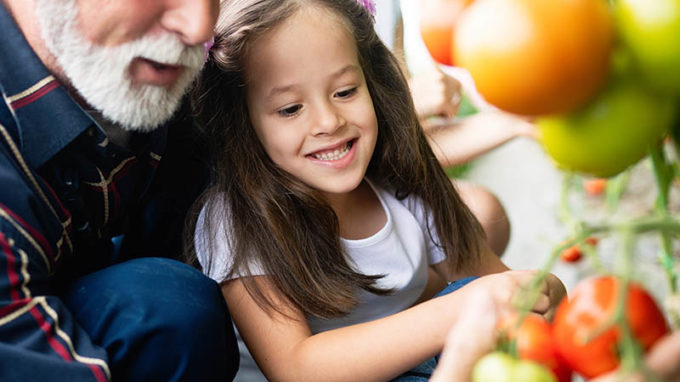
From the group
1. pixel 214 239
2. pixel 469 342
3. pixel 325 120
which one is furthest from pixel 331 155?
pixel 469 342

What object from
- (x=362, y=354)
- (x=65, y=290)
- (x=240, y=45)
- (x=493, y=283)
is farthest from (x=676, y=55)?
(x=65, y=290)

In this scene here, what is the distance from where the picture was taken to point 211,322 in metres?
0.98

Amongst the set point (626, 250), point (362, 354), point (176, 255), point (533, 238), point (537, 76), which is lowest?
point (533, 238)

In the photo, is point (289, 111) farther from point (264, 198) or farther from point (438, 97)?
point (438, 97)

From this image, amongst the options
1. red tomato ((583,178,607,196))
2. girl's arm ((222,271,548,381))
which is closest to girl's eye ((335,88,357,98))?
girl's arm ((222,271,548,381))

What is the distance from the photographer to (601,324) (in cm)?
48

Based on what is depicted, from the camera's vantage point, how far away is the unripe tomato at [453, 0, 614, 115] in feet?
1.41

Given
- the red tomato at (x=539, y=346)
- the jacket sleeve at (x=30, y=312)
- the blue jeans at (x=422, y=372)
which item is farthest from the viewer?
the blue jeans at (x=422, y=372)

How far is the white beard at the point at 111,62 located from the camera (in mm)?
961

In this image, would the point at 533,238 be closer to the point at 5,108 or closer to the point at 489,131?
the point at 489,131

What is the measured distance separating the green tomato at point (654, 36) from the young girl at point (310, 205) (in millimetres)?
504

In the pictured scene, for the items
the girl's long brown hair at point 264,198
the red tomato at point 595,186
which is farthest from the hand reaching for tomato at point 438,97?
the red tomato at point 595,186

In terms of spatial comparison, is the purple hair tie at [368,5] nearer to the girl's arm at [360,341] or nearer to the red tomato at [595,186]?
the girl's arm at [360,341]

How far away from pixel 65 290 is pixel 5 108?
289 millimetres
